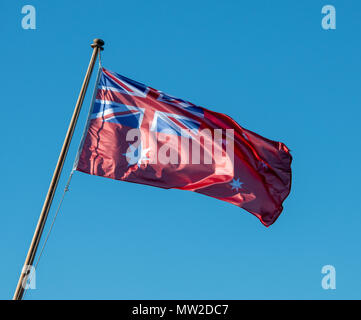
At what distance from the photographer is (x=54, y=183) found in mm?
15438

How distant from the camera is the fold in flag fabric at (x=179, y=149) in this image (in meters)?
17.9

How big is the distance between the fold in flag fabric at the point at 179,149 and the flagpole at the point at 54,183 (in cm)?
137

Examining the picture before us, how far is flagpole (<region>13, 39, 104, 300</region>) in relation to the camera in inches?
568

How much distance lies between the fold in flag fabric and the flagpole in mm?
1372

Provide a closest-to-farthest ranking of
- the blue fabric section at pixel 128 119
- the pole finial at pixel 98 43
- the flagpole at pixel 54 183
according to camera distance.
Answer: the flagpole at pixel 54 183 → the pole finial at pixel 98 43 → the blue fabric section at pixel 128 119

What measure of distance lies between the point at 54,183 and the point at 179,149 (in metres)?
4.61

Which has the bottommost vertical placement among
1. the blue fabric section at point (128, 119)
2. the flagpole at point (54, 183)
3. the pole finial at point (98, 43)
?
the flagpole at point (54, 183)

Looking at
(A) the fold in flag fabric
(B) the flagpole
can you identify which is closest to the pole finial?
(B) the flagpole

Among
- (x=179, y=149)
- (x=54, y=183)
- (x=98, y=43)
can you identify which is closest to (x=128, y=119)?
(x=179, y=149)

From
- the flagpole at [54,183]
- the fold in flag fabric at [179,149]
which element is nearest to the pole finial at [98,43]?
the flagpole at [54,183]

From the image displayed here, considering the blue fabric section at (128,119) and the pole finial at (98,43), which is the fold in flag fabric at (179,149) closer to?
the blue fabric section at (128,119)

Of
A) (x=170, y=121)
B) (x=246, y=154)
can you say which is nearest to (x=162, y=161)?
(x=170, y=121)

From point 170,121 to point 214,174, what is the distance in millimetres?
1916
